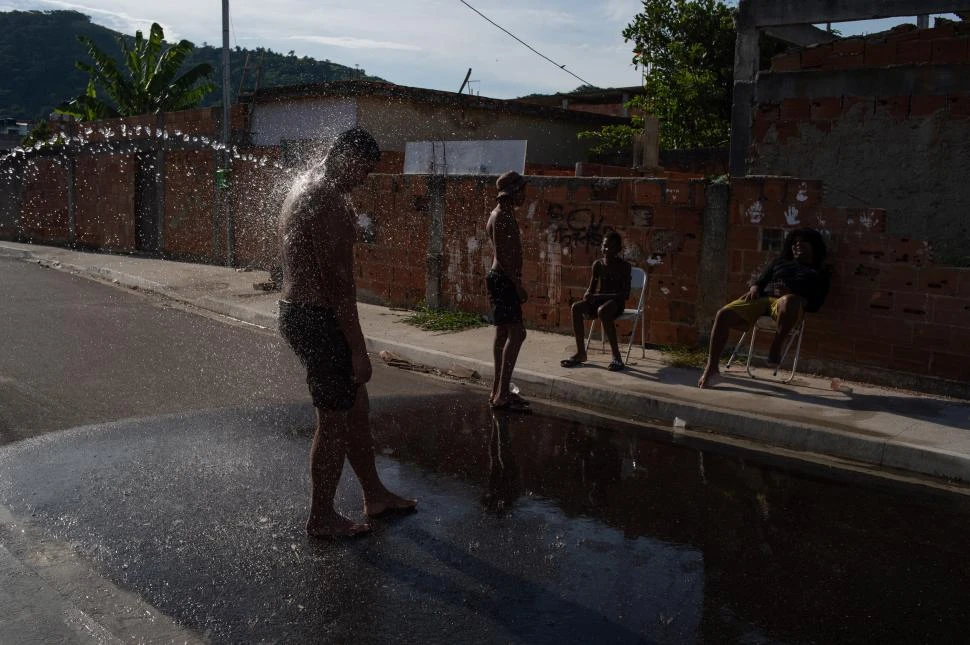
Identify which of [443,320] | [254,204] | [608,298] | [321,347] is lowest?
[443,320]

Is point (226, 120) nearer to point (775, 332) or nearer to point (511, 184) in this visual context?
point (511, 184)

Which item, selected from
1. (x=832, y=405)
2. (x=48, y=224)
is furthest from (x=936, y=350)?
(x=48, y=224)

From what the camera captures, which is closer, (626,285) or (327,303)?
(327,303)

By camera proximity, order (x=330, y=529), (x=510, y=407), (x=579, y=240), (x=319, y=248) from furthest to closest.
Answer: (x=579, y=240) → (x=510, y=407) → (x=330, y=529) → (x=319, y=248)

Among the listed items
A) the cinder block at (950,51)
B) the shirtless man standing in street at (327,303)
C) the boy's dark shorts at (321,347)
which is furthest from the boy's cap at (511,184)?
the cinder block at (950,51)

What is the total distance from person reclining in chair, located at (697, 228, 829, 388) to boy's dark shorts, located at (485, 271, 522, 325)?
1.93 meters

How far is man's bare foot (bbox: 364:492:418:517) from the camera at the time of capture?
4.89m

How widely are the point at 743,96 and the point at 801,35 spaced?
243 cm

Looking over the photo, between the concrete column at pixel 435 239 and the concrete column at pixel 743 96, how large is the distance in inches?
153

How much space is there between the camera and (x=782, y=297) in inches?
318

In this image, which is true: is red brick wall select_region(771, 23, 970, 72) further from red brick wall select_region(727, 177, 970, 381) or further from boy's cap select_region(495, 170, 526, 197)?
boy's cap select_region(495, 170, 526, 197)

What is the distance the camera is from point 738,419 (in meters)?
7.12

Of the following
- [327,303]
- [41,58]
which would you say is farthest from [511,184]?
[41,58]

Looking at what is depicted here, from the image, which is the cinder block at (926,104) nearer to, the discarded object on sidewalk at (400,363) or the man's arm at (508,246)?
the man's arm at (508,246)
